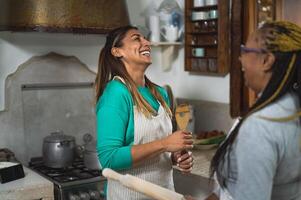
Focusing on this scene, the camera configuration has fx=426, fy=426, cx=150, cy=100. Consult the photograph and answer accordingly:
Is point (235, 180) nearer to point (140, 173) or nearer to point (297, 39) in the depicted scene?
point (297, 39)

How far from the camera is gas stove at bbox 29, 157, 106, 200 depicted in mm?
1807

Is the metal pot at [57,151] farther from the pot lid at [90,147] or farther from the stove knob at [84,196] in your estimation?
the stove knob at [84,196]

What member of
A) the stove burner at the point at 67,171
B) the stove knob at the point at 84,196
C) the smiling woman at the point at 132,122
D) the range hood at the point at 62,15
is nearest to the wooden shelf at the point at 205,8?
the range hood at the point at 62,15

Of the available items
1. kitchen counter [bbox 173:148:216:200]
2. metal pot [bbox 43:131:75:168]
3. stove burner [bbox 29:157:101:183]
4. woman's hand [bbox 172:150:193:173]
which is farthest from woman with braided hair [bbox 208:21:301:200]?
metal pot [bbox 43:131:75:168]

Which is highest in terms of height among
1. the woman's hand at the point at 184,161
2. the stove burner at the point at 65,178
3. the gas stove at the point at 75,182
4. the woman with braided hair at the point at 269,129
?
the woman with braided hair at the point at 269,129

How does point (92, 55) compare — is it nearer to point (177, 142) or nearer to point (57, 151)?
point (57, 151)

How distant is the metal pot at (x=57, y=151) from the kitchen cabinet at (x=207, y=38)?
0.84 m

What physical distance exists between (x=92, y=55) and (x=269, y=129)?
1715 mm

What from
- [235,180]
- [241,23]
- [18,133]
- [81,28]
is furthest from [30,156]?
[235,180]

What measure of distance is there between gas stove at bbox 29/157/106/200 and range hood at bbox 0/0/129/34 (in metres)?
0.65

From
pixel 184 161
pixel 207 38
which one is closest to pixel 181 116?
pixel 184 161

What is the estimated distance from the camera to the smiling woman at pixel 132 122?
3.99ft

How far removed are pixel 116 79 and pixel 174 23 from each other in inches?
48.3

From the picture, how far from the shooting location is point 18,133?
2180 mm
